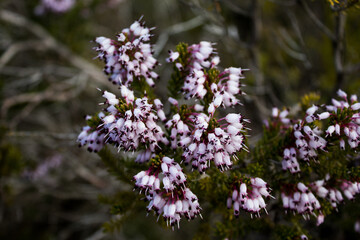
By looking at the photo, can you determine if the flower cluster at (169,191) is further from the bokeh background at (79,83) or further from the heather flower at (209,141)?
the bokeh background at (79,83)

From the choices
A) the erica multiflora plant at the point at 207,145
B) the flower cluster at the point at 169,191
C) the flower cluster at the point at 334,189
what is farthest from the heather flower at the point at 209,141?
the flower cluster at the point at 334,189

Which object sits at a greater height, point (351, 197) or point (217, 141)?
point (217, 141)

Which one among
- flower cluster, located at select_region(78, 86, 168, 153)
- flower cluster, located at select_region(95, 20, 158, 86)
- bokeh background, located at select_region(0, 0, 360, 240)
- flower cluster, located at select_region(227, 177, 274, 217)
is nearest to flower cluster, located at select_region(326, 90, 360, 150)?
flower cluster, located at select_region(227, 177, 274, 217)

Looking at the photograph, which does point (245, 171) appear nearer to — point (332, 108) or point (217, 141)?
point (217, 141)

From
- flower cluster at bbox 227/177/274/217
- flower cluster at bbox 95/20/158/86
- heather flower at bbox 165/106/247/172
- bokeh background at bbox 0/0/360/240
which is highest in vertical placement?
flower cluster at bbox 95/20/158/86

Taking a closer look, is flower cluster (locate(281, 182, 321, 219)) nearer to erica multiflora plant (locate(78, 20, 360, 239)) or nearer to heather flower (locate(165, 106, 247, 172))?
erica multiflora plant (locate(78, 20, 360, 239))

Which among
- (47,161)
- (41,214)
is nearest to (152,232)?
(41,214)

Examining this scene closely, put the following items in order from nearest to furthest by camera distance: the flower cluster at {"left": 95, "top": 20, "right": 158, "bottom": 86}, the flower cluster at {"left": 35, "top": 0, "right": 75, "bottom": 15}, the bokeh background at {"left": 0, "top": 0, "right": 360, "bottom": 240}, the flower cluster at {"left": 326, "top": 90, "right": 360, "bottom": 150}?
the flower cluster at {"left": 326, "top": 90, "right": 360, "bottom": 150}
the flower cluster at {"left": 95, "top": 20, "right": 158, "bottom": 86}
the bokeh background at {"left": 0, "top": 0, "right": 360, "bottom": 240}
the flower cluster at {"left": 35, "top": 0, "right": 75, "bottom": 15}
